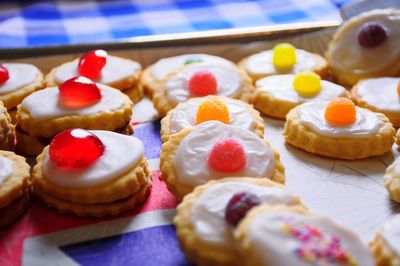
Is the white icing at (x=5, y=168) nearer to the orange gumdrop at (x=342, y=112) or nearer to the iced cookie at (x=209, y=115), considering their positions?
the iced cookie at (x=209, y=115)

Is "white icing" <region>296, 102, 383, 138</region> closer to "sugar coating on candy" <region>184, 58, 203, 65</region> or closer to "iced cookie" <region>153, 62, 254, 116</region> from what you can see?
"iced cookie" <region>153, 62, 254, 116</region>

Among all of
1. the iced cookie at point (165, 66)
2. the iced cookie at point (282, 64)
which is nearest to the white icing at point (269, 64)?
the iced cookie at point (282, 64)

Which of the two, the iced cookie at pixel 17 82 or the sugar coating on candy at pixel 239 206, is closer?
the sugar coating on candy at pixel 239 206

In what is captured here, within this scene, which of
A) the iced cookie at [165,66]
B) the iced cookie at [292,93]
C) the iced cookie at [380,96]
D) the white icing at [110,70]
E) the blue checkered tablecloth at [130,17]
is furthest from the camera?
the blue checkered tablecloth at [130,17]

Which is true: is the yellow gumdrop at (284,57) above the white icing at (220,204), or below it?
below

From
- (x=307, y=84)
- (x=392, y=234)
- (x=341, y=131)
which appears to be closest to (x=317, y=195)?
(x=341, y=131)

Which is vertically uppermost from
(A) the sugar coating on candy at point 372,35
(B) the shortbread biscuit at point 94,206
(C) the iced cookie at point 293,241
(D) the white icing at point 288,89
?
(C) the iced cookie at point 293,241

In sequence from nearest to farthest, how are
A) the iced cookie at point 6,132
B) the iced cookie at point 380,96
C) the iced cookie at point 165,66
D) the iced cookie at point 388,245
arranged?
the iced cookie at point 388,245, the iced cookie at point 6,132, the iced cookie at point 380,96, the iced cookie at point 165,66

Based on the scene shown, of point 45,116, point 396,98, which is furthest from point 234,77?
point 45,116
